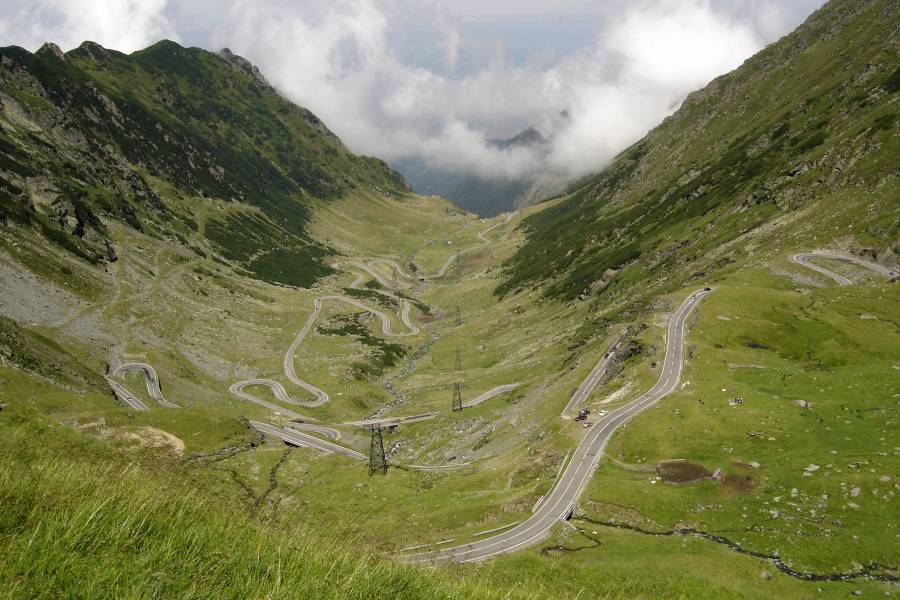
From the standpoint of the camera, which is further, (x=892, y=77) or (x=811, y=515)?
(x=892, y=77)

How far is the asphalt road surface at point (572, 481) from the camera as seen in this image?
47.8 meters

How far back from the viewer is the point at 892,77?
176m

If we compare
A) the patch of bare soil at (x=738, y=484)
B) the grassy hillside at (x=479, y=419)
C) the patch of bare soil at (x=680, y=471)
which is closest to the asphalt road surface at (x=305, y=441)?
the grassy hillside at (x=479, y=419)

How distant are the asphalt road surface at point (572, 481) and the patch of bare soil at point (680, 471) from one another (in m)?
7.35

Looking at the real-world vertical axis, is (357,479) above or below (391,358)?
below

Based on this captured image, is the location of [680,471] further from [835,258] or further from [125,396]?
[125,396]

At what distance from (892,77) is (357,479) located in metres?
210

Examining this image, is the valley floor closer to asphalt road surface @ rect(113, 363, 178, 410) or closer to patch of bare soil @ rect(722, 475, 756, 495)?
patch of bare soil @ rect(722, 475, 756, 495)

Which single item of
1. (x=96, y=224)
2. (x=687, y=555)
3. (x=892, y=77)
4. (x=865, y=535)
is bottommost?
(x=687, y=555)

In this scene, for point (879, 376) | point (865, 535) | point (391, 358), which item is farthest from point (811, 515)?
point (391, 358)

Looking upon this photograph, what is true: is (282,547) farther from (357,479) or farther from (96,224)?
(96,224)

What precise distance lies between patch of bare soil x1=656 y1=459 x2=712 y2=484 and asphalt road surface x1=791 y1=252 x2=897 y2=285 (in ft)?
249

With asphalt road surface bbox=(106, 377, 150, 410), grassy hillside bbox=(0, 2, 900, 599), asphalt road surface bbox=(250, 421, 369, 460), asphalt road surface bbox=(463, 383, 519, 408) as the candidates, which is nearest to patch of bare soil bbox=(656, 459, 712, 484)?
grassy hillside bbox=(0, 2, 900, 599)

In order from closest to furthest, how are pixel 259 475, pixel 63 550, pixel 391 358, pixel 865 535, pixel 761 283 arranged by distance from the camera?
pixel 63 550 < pixel 865 535 < pixel 259 475 < pixel 761 283 < pixel 391 358
